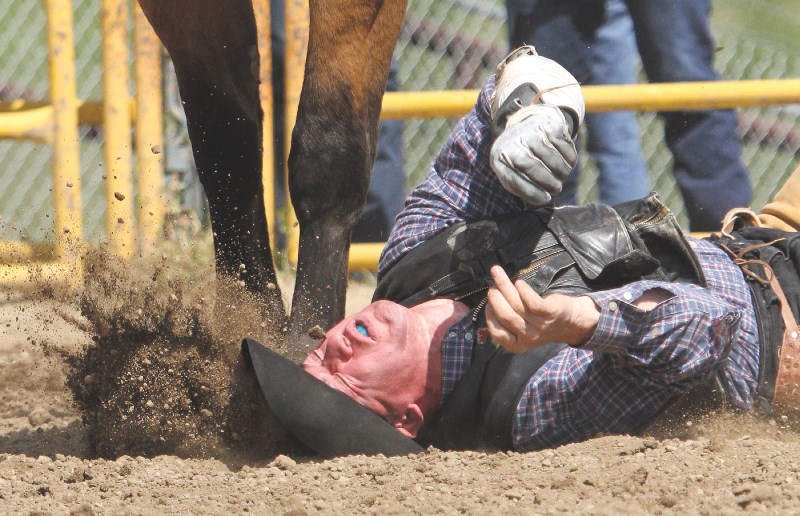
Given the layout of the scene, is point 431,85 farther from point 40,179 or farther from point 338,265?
point 338,265

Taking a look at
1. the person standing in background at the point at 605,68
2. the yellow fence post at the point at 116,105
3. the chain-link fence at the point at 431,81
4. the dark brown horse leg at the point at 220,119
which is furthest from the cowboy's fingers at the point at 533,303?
the chain-link fence at the point at 431,81

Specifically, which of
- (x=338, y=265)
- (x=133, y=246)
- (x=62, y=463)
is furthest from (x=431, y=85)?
(x=62, y=463)

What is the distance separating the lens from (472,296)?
2.22 metres

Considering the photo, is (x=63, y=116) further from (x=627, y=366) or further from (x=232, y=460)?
(x=627, y=366)

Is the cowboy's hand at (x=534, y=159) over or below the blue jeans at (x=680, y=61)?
below

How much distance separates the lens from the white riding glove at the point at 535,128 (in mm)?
2025

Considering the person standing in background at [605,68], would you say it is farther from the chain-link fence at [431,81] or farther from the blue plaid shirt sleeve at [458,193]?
the blue plaid shirt sleeve at [458,193]

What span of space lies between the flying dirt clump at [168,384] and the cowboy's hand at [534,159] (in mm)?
621

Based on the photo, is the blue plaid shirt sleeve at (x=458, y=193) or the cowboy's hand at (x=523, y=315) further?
the blue plaid shirt sleeve at (x=458, y=193)

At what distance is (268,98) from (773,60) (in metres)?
4.20

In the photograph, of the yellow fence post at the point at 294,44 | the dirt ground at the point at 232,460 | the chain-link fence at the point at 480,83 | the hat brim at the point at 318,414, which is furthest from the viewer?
the chain-link fence at the point at 480,83

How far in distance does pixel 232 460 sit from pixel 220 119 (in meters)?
0.85

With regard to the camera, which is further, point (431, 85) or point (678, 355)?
point (431, 85)

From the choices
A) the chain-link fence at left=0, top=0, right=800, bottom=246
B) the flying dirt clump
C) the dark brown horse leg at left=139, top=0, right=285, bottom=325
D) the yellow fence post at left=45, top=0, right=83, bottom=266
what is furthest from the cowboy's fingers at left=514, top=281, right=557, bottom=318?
the chain-link fence at left=0, top=0, right=800, bottom=246
